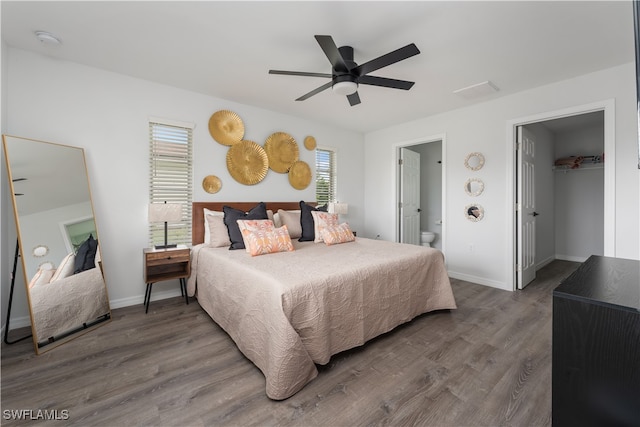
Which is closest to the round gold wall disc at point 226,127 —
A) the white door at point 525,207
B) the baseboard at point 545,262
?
the white door at point 525,207

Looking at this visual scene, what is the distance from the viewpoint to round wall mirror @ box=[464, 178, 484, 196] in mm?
3857

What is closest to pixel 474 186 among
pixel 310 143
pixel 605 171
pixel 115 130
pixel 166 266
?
pixel 605 171

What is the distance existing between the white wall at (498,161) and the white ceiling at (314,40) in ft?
0.76

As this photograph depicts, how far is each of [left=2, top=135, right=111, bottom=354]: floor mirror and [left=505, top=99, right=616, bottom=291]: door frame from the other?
479cm

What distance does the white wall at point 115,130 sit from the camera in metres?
2.54

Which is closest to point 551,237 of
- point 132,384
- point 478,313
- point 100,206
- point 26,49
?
point 478,313

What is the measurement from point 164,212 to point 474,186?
4.07 m

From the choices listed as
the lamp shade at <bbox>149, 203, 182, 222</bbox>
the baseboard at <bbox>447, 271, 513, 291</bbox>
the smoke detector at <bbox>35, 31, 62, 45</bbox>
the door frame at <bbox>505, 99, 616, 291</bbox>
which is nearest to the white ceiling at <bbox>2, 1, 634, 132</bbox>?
the smoke detector at <bbox>35, 31, 62, 45</bbox>

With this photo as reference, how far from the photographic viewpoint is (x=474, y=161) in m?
3.91

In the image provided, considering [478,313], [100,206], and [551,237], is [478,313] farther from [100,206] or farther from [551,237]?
[100,206]

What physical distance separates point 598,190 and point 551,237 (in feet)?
3.73

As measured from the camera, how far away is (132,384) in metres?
1.77

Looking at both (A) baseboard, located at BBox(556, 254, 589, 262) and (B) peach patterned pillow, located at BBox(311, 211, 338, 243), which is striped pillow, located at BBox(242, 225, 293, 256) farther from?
(A) baseboard, located at BBox(556, 254, 589, 262)

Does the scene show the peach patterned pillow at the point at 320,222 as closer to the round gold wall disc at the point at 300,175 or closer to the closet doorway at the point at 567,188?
the round gold wall disc at the point at 300,175
